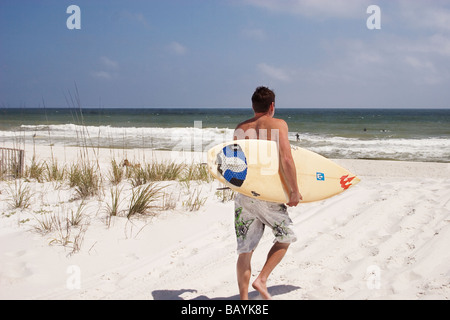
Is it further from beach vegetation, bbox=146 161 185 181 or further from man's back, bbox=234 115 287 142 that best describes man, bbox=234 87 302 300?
beach vegetation, bbox=146 161 185 181

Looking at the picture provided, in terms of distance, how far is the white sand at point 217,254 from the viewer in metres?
2.86

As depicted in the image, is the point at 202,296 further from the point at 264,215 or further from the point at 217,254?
the point at 264,215

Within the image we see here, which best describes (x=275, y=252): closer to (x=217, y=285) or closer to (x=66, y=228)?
(x=217, y=285)

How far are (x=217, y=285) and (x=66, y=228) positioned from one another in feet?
5.98

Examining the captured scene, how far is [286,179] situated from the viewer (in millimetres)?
2445

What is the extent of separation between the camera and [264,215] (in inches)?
97.2

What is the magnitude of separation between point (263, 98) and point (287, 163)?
1.51ft

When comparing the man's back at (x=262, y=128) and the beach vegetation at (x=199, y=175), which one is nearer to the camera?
the man's back at (x=262, y=128)

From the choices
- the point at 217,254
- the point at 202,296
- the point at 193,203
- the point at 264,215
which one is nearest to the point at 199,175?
the point at 193,203

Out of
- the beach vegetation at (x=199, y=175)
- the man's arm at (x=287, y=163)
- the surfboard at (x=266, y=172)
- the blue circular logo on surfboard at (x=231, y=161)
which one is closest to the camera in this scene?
the man's arm at (x=287, y=163)

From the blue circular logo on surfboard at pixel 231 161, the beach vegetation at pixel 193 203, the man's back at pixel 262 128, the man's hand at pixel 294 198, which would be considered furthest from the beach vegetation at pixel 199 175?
the man's hand at pixel 294 198

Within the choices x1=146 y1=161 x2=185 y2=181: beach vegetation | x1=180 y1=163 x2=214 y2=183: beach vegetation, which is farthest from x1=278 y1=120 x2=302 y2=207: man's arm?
x1=146 y1=161 x2=185 y2=181: beach vegetation

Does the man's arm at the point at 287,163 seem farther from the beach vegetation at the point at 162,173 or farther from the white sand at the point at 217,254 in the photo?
the beach vegetation at the point at 162,173
